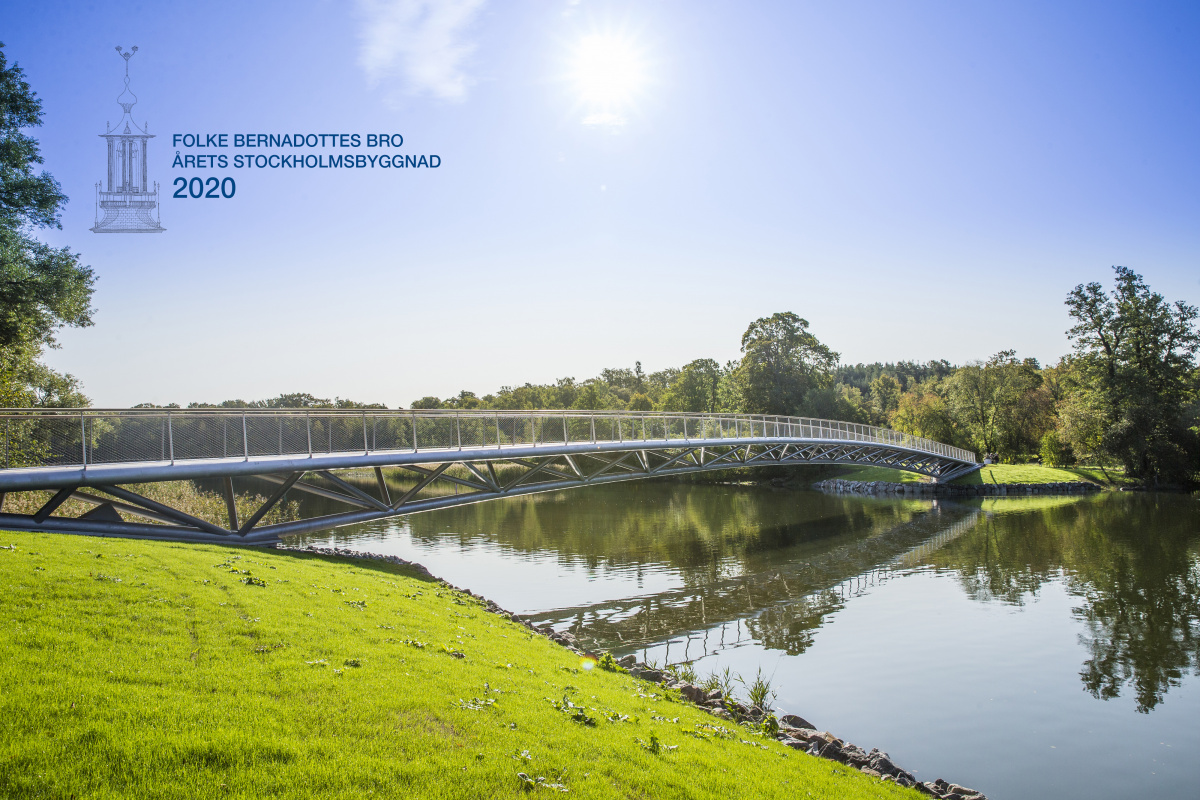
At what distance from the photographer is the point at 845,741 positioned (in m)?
10.2

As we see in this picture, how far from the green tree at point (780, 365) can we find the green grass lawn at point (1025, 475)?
694 inches

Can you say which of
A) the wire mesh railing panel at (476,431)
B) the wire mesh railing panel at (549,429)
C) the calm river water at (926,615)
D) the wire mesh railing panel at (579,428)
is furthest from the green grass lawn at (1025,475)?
the wire mesh railing panel at (476,431)

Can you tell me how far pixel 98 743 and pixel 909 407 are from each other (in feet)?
299

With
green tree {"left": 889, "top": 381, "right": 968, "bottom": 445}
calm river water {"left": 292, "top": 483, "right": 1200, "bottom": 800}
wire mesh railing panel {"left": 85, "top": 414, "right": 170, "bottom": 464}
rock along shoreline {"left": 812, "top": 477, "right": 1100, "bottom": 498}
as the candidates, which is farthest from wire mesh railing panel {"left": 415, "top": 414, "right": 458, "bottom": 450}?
green tree {"left": 889, "top": 381, "right": 968, "bottom": 445}

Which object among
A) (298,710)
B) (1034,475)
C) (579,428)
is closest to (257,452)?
(579,428)

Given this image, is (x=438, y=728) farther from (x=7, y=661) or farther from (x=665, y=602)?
(x=665, y=602)

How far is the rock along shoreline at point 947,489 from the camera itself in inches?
2037

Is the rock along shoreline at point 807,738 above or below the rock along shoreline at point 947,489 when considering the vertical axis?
above

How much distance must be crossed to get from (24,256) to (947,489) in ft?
206

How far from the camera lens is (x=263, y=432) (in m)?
17.0

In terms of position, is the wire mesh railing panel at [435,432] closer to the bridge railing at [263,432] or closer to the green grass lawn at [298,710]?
the bridge railing at [263,432]

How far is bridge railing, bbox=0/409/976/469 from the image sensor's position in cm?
1426

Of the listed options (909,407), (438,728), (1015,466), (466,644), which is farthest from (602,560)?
(909,407)

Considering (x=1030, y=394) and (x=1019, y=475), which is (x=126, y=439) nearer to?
(x=1019, y=475)
